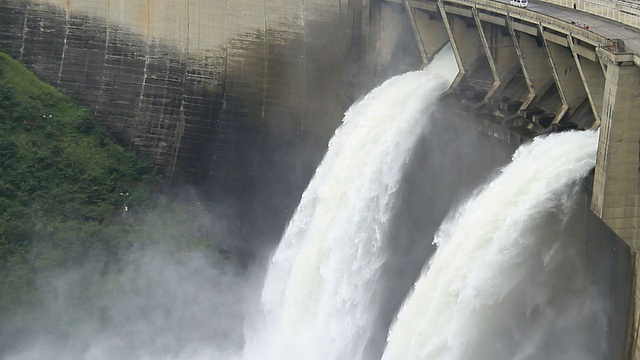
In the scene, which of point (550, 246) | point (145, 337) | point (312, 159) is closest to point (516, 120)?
point (550, 246)

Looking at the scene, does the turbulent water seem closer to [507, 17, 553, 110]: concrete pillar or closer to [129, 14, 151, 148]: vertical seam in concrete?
[507, 17, 553, 110]: concrete pillar

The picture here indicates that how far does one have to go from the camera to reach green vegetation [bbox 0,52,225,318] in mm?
45219

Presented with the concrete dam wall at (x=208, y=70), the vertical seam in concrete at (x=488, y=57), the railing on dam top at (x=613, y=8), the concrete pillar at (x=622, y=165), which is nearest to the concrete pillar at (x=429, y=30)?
the concrete dam wall at (x=208, y=70)

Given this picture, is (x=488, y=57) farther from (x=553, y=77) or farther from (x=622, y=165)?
(x=622, y=165)

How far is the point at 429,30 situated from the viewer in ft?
146

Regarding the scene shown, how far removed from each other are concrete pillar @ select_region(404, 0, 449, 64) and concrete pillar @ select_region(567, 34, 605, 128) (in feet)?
41.2

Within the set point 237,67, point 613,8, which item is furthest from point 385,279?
point 237,67

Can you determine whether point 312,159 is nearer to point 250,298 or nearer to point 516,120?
point 250,298

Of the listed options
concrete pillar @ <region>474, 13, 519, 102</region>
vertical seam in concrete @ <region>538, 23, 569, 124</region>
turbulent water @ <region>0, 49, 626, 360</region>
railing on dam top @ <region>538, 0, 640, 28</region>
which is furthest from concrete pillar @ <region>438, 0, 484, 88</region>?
vertical seam in concrete @ <region>538, 23, 569, 124</region>

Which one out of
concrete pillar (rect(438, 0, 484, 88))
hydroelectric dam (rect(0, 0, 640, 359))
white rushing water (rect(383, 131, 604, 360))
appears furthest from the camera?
hydroelectric dam (rect(0, 0, 640, 359))

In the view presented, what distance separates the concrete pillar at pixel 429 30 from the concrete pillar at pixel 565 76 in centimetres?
1029

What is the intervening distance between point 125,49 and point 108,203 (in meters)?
7.37

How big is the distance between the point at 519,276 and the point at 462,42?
1354cm

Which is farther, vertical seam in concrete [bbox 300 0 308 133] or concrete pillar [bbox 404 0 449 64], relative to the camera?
vertical seam in concrete [bbox 300 0 308 133]
